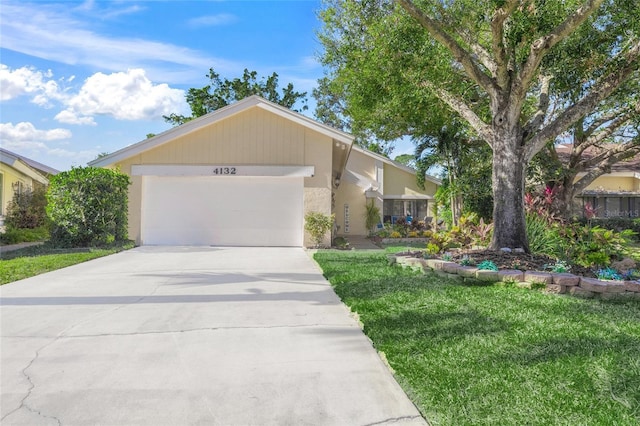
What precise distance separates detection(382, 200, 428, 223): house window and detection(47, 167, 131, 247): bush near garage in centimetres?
1409

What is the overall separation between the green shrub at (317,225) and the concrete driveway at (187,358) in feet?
21.6

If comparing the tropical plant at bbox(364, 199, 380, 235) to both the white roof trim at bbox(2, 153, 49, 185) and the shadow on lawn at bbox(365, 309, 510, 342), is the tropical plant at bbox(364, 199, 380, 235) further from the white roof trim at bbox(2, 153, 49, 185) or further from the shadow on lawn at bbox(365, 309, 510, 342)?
the shadow on lawn at bbox(365, 309, 510, 342)

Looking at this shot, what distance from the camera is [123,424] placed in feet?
8.56

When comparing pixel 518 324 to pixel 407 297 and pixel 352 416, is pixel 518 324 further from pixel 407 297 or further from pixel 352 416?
pixel 352 416

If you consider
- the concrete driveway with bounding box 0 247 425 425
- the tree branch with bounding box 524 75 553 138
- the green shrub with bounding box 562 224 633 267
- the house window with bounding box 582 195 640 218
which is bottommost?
the concrete driveway with bounding box 0 247 425 425

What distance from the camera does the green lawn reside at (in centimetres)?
268

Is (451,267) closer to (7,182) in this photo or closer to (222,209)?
(222,209)

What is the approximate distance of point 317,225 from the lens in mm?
13438

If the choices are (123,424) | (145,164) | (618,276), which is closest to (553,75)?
(618,276)

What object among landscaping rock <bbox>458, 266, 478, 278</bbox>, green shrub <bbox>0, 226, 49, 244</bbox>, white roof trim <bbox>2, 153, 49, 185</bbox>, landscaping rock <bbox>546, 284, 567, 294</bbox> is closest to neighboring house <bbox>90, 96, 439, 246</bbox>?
green shrub <bbox>0, 226, 49, 244</bbox>

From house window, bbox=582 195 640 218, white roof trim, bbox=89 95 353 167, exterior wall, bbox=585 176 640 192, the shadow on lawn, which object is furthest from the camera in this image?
exterior wall, bbox=585 176 640 192

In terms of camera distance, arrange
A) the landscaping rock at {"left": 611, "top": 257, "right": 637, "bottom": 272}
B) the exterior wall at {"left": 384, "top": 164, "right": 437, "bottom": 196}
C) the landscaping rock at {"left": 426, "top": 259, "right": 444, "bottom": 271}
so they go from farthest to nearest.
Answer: the exterior wall at {"left": 384, "top": 164, "right": 437, "bottom": 196} < the landscaping rock at {"left": 611, "top": 257, "right": 637, "bottom": 272} < the landscaping rock at {"left": 426, "top": 259, "right": 444, "bottom": 271}

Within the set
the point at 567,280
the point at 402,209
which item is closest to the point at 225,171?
the point at 567,280

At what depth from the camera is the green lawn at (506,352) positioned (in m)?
2.68
